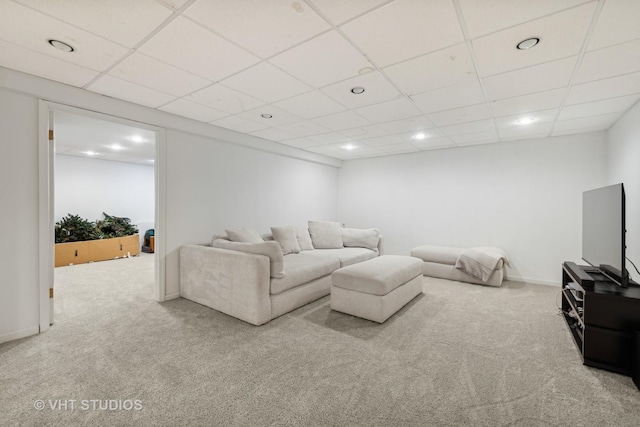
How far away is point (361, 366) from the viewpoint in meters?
2.15

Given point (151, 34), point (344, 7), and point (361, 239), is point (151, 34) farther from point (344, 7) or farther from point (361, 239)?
point (361, 239)

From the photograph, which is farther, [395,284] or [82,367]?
[395,284]

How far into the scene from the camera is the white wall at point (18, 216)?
99.0 inches

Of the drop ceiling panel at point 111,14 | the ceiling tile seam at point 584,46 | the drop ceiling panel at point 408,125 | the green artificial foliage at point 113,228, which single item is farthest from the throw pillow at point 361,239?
the green artificial foliage at point 113,228

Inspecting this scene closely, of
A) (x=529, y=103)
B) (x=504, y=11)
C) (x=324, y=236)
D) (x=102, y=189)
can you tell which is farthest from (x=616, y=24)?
(x=102, y=189)

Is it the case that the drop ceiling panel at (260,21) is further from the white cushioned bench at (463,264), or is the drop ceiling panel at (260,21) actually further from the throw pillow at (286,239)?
the white cushioned bench at (463,264)

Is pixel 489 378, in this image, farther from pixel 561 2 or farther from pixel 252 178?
pixel 252 178

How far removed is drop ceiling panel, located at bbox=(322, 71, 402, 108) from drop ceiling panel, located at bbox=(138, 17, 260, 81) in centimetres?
86

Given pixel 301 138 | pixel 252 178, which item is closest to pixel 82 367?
pixel 252 178

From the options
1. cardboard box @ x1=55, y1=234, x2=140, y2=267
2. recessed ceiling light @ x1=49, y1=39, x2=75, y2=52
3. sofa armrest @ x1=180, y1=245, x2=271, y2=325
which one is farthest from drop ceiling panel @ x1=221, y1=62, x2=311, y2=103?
cardboard box @ x1=55, y1=234, x2=140, y2=267

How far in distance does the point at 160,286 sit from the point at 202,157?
1802 millimetres

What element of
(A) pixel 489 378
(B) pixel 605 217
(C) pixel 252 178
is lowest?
(A) pixel 489 378

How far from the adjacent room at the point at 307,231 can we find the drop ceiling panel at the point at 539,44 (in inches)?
0.7

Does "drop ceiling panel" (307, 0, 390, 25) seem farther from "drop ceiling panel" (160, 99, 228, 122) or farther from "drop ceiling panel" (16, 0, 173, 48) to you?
"drop ceiling panel" (160, 99, 228, 122)
